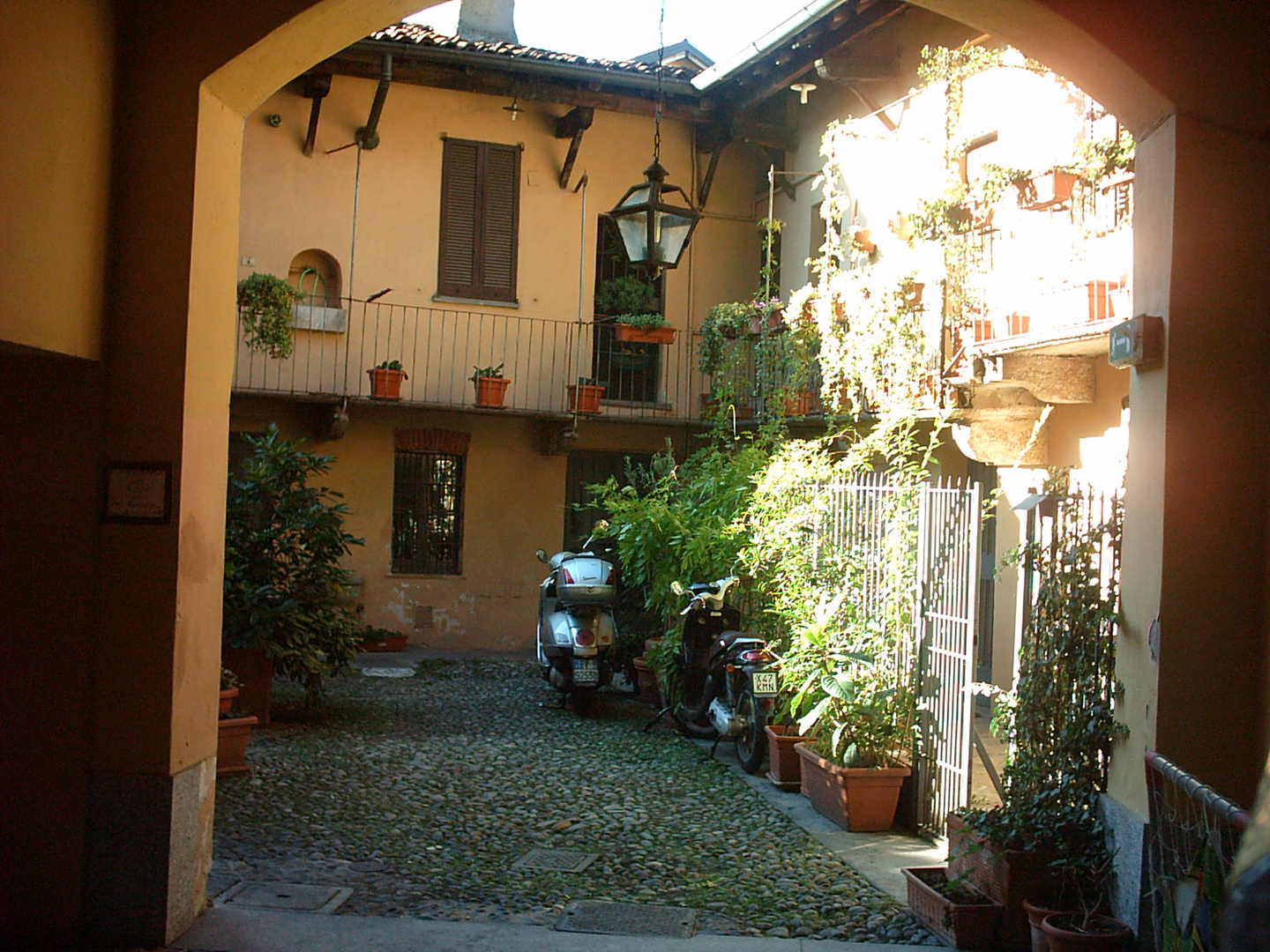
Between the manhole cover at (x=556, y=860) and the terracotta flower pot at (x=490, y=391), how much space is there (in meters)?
8.40

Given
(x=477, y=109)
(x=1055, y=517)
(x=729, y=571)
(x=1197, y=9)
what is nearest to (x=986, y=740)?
(x=729, y=571)

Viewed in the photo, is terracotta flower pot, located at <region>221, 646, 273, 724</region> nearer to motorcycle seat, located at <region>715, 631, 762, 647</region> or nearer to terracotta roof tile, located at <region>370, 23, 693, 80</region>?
motorcycle seat, located at <region>715, 631, 762, 647</region>

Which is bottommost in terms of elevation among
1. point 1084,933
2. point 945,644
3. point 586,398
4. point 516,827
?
point 516,827

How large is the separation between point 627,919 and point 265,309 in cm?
890

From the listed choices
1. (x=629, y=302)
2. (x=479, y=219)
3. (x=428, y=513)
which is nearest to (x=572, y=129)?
(x=479, y=219)

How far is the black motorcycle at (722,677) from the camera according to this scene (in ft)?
25.0

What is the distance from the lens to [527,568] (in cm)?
1445

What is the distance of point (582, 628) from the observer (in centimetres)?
959

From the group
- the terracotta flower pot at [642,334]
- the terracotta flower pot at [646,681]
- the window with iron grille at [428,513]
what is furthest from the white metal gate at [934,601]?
the window with iron grille at [428,513]

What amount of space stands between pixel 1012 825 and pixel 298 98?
1174cm

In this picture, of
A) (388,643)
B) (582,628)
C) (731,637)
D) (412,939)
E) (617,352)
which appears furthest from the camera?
(617,352)

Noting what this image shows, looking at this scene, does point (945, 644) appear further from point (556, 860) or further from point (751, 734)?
point (556, 860)

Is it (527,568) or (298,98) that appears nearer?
(298,98)

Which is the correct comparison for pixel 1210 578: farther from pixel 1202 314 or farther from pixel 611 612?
pixel 611 612
